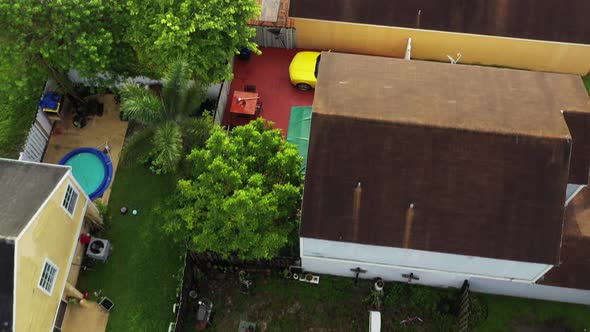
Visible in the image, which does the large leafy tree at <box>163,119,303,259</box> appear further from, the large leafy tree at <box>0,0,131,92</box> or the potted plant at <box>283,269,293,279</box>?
the large leafy tree at <box>0,0,131,92</box>

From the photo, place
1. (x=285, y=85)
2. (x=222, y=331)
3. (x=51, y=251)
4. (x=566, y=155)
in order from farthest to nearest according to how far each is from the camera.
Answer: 1. (x=285, y=85)
2. (x=222, y=331)
3. (x=51, y=251)
4. (x=566, y=155)

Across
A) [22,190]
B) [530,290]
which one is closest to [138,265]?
[22,190]

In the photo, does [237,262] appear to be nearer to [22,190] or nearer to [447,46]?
[22,190]

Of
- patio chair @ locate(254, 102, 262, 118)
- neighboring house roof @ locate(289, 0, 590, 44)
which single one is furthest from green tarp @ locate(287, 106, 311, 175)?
neighboring house roof @ locate(289, 0, 590, 44)

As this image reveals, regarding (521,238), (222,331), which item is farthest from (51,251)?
(521,238)

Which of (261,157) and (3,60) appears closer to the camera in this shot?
(261,157)

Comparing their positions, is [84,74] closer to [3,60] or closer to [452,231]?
[3,60]
